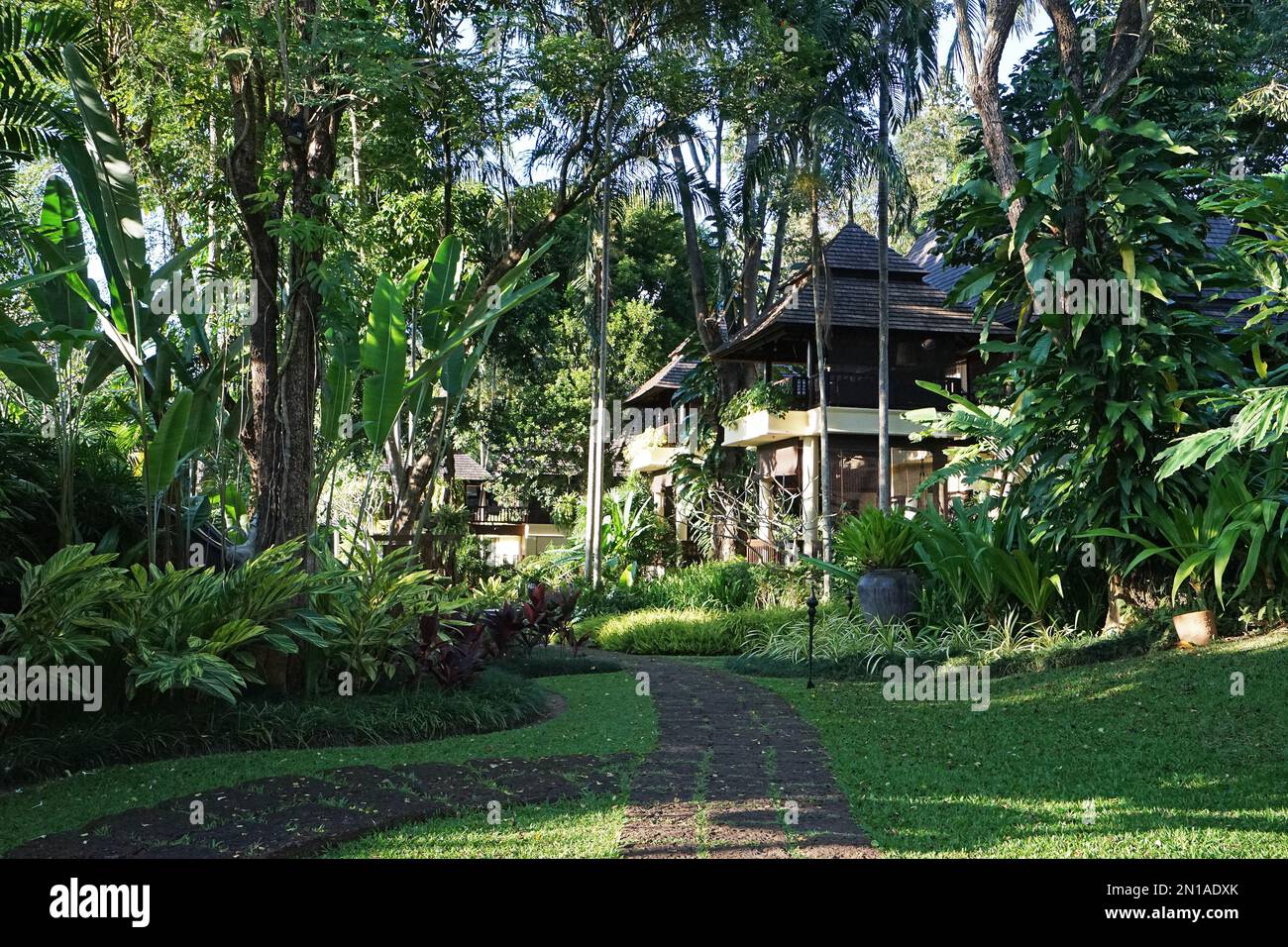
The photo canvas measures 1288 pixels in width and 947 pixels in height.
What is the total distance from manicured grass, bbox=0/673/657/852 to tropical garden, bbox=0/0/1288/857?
0.05m

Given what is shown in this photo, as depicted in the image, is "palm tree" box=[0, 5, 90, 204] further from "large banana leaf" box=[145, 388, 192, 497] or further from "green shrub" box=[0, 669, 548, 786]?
"green shrub" box=[0, 669, 548, 786]

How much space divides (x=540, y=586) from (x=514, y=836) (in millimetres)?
8440

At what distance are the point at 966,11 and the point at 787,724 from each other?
9229 millimetres

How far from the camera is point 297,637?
8.65m

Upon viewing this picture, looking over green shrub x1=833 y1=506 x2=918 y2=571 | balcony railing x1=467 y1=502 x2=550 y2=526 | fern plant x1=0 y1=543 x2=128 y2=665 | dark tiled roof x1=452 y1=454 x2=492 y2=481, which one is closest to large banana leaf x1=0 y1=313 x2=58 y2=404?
fern plant x1=0 y1=543 x2=128 y2=665

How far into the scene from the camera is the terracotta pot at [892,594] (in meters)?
13.1

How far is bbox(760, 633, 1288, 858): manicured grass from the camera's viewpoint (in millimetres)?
5453

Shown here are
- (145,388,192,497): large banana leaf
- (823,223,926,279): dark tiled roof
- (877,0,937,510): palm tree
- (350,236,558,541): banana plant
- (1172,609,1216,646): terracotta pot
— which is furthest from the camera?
(823,223,926,279): dark tiled roof

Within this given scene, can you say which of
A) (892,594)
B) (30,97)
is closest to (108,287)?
(30,97)

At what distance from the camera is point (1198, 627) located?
9.98 m

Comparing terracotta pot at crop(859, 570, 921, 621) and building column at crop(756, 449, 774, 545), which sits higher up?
building column at crop(756, 449, 774, 545)

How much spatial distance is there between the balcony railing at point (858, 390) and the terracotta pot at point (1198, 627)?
12.6m
